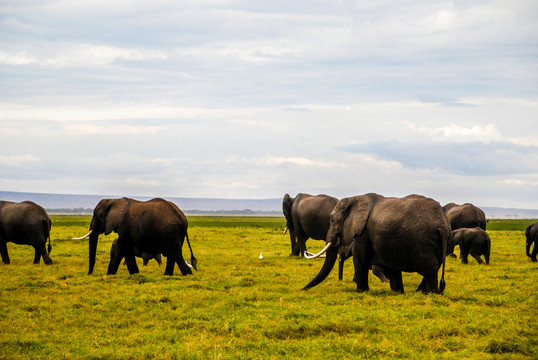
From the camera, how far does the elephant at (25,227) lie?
2325 cm

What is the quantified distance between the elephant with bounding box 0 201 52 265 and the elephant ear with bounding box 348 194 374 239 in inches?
539

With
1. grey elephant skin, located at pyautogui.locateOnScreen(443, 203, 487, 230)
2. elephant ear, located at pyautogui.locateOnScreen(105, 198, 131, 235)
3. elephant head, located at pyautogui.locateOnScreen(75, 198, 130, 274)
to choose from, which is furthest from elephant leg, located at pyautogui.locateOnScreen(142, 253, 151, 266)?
grey elephant skin, located at pyautogui.locateOnScreen(443, 203, 487, 230)

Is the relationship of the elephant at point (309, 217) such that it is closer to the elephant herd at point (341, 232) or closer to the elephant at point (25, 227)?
the elephant herd at point (341, 232)

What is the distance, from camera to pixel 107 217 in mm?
19828

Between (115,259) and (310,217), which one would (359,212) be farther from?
(310,217)

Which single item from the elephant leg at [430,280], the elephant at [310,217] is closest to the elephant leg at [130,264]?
the elephant at [310,217]

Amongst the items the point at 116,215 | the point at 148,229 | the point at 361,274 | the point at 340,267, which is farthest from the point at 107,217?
the point at 361,274

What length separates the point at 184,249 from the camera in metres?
31.0

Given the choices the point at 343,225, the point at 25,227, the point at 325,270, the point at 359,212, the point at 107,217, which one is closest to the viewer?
the point at 359,212

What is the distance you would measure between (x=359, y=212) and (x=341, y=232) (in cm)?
103

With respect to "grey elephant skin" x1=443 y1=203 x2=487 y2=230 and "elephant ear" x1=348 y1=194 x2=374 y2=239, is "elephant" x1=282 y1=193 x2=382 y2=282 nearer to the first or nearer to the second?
"grey elephant skin" x1=443 y1=203 x2=487 y2=230

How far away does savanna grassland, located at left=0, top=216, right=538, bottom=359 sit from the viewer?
10.0 m

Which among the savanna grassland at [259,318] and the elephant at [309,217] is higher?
the elephant at [309,217]

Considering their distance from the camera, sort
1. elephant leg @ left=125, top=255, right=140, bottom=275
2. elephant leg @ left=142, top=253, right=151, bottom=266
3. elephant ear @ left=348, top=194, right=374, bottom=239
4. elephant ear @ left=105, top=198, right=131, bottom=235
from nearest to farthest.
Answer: elephant ear @ left=348, top=194, right=374, bottom=239, elephant ear @ left=105, top=198, right=131, bottom=235, elephant leg @ left=125, top=255, right=140, bottom=275, elephant leg @ left=142, top=253, right=151, bottom=266
